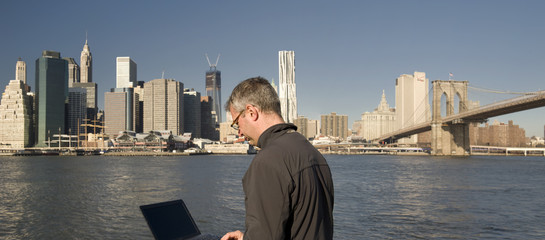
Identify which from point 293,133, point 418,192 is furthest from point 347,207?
point 293,133

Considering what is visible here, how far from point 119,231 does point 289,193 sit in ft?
37.2

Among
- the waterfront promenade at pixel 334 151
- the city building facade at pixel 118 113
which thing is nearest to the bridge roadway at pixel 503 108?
the waterfront promenade at pixel 334 151

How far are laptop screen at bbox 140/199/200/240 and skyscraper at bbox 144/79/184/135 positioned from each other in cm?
18892

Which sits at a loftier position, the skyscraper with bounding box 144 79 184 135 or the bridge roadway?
the skyscraper with bounding box 144 79 184 135

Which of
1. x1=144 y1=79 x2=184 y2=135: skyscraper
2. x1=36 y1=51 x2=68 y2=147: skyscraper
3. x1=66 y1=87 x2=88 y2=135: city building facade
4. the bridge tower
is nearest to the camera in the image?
the bridge tower

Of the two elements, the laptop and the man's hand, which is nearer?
the man's hand

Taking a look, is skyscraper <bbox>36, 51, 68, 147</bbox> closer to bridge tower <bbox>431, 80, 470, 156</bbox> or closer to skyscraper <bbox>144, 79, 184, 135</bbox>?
skyscraper <bbox>144, 79, 184, 135</bbox>

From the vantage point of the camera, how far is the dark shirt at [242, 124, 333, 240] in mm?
1920

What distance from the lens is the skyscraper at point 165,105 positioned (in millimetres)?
190500

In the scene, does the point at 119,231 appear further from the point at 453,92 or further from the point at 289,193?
the point at 453,92

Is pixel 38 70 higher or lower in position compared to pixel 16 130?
higher

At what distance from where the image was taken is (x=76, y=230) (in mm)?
12625

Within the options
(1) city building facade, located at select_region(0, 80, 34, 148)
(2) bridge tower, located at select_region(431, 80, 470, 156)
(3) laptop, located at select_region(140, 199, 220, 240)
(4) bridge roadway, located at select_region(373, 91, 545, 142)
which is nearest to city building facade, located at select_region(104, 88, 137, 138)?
(1) city building facade, located at select_region(0, 80, 34, 148)

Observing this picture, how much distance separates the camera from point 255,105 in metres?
2.25
